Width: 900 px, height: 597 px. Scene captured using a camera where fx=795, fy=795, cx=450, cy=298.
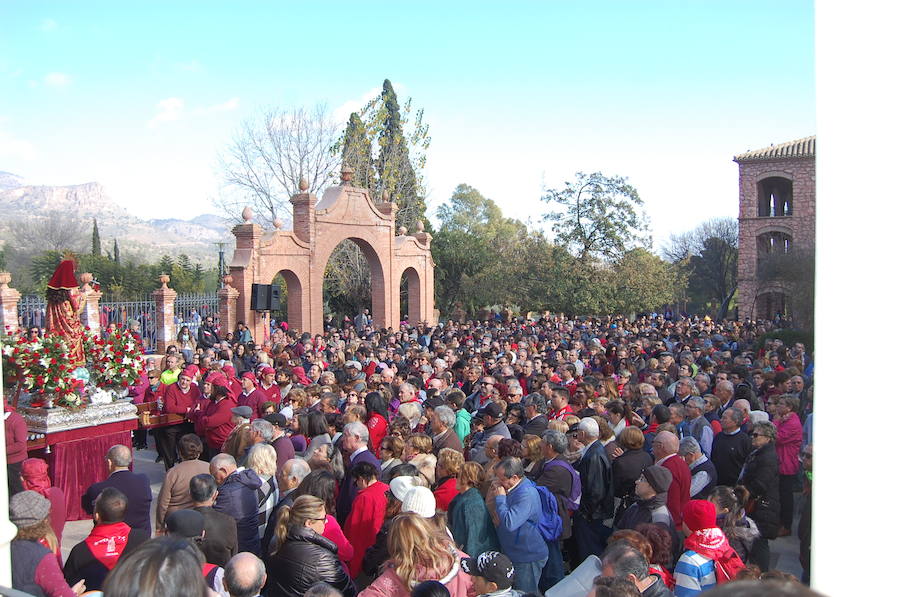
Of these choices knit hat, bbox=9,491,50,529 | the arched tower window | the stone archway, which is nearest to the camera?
knit hat, bbox=9,491,50,529

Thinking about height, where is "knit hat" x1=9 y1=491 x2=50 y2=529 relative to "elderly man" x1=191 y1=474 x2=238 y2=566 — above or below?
above

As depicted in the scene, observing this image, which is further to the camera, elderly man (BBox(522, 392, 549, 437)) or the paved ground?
elderly man (BBox(522, 392, 549, 437))

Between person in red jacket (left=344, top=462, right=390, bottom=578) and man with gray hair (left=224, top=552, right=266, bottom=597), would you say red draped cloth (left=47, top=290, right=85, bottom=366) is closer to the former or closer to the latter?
person in red jacket (left=344, top=462, right=390, bottom=578)

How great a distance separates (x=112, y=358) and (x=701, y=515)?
25.0 ft

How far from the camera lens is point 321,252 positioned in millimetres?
26578

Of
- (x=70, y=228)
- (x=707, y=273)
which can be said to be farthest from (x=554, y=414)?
(x=70, y=228)

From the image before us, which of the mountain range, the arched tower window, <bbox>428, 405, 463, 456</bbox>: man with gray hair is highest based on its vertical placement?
the mountain range

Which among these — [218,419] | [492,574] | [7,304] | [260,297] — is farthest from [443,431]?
[7,304]

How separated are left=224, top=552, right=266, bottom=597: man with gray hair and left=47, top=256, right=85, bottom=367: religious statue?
667cm

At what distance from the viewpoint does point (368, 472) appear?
599 centimetres

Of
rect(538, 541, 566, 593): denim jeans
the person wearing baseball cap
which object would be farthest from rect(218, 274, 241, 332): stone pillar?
the person wearing baseball cap

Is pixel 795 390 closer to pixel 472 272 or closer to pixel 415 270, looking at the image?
pixel 415 270

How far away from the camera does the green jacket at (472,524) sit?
5703 millimetres

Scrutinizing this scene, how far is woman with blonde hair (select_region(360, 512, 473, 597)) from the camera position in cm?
443
